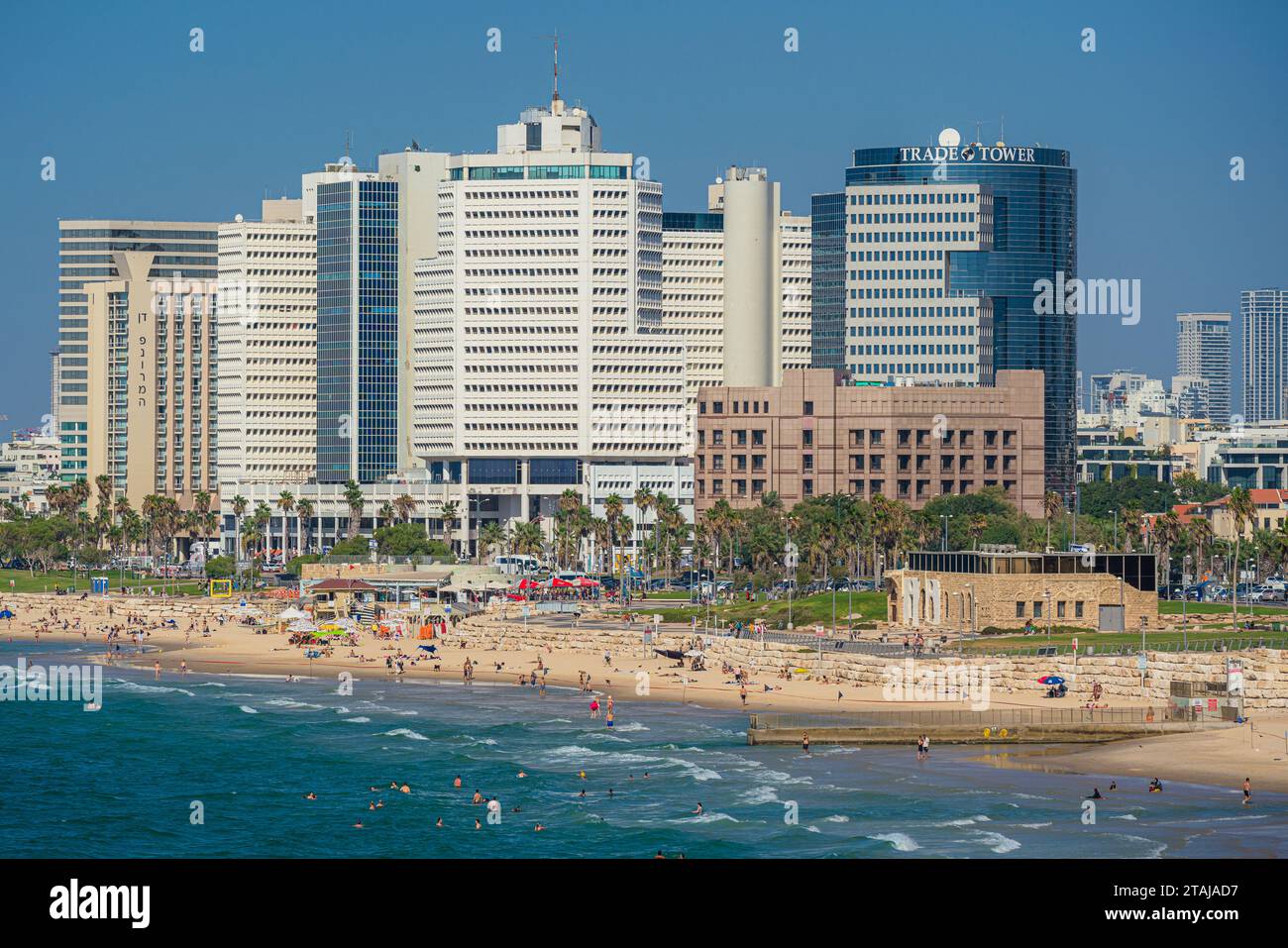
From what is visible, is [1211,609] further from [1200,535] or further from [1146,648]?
[1200,535]

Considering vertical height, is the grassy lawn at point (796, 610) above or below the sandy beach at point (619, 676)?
above

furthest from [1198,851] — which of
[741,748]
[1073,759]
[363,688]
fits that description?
[363,688]

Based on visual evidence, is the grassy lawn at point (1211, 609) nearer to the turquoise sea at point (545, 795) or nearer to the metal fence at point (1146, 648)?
the metal fence at point (1146, 648)

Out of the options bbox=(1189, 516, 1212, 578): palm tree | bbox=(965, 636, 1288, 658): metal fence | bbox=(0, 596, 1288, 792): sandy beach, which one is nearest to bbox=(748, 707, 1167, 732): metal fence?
bbox=(0, 596, 1288, 792): sandy beach

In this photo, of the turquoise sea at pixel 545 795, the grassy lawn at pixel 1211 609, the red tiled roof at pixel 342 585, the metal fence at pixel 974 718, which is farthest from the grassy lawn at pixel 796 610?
the metal fence at pixel 974 718

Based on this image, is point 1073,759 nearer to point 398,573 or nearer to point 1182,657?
point 1182,657
